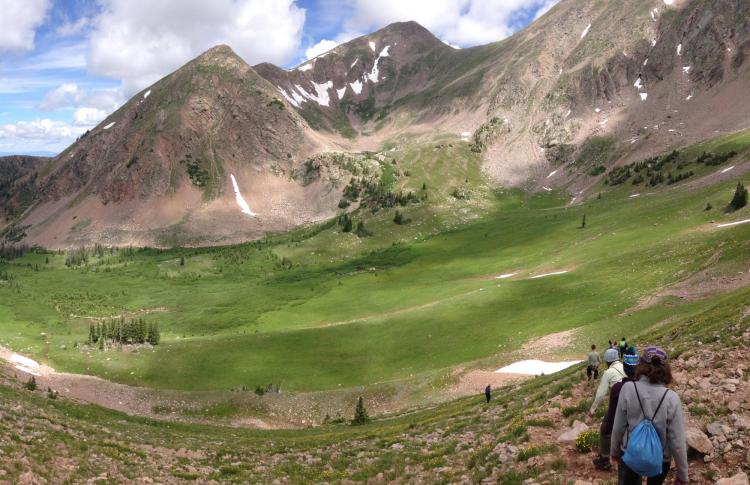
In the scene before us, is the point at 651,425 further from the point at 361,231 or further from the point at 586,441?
the point at 361,231

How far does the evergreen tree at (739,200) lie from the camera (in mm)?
79125

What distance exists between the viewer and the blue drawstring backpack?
930 cm

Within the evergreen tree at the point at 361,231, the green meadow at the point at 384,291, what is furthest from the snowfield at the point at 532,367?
the evergreen tree at the point at 361,231

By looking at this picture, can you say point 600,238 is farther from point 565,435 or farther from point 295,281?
point 565,435

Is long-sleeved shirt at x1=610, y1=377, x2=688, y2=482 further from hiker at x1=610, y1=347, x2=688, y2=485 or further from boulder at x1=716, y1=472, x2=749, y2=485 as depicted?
boulder at x1=716, y1=472, x2=749, y2=485

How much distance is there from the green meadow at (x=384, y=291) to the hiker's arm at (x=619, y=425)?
38492 mm

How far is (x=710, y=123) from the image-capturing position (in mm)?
170000

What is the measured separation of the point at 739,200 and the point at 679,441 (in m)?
88.6

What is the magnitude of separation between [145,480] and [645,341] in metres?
28.6

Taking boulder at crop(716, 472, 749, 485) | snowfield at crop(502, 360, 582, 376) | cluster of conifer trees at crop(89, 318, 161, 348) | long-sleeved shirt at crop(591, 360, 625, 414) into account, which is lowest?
snowfield at crop(502, 360, 582, 376)

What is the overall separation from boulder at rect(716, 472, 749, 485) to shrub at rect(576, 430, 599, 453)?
13.4 feet

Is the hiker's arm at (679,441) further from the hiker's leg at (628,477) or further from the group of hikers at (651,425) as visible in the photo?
the hiker's leg at (628,477)

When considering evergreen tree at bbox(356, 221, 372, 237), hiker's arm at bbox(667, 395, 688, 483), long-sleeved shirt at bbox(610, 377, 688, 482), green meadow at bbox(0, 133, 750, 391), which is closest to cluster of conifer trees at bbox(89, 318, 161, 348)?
green meadow at bbox(0, 133, 750, 391)

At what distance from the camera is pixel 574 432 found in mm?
16359
